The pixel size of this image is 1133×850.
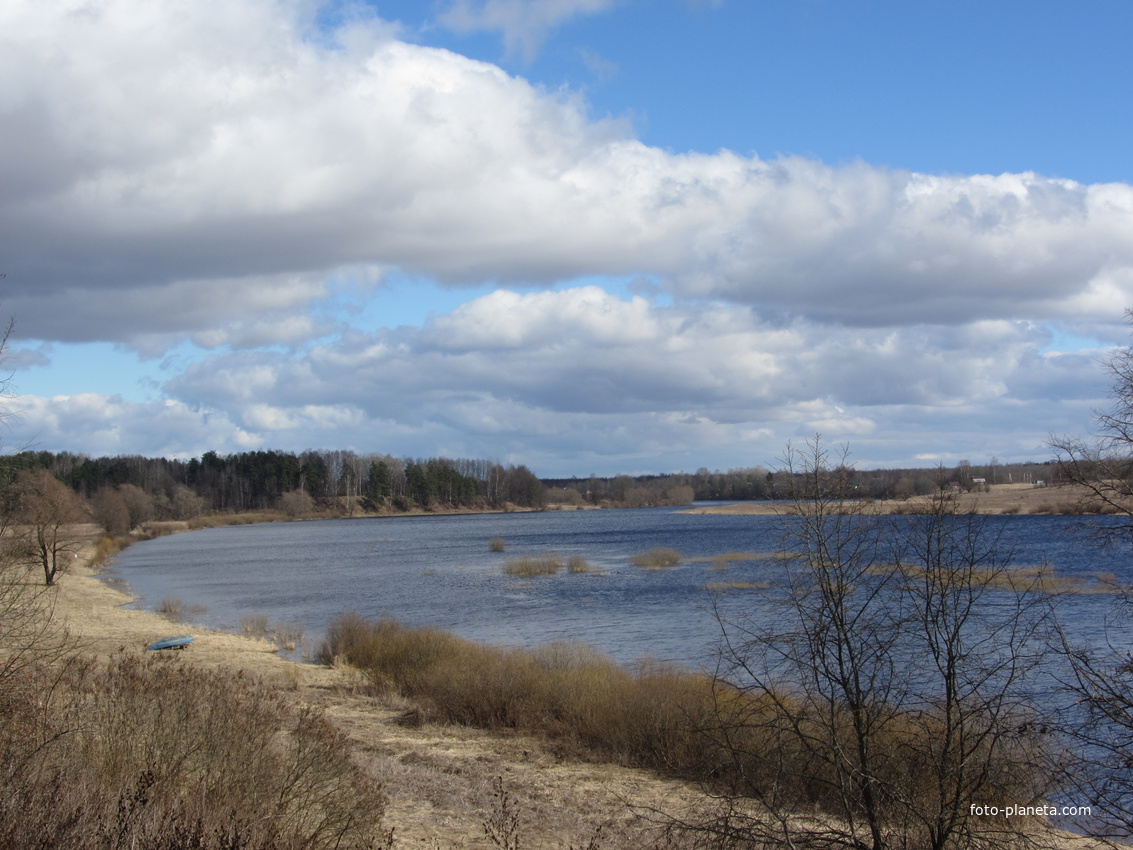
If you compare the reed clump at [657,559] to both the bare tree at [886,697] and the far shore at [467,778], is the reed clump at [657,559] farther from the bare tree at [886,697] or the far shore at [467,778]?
the bare tree at [886,697]

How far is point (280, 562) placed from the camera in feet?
214

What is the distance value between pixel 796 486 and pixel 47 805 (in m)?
6.48

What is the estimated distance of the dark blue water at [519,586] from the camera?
86.4 ft

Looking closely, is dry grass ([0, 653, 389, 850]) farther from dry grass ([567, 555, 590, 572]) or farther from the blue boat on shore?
dry grass ([567, 555, 590, 572])

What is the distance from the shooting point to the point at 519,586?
4272cm

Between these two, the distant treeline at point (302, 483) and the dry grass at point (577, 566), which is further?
the distant treeline at point (302, 483)

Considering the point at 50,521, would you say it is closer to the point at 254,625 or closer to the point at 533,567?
the point at 254,625

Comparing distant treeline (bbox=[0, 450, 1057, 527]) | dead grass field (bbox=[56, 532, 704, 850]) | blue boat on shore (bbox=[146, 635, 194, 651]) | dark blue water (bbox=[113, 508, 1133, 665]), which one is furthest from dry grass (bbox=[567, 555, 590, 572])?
distant treeline (bbox=[0, 450, 1057, 527])

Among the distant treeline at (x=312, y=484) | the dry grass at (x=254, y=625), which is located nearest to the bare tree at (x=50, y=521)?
the dry grass at (x=254, y=625)

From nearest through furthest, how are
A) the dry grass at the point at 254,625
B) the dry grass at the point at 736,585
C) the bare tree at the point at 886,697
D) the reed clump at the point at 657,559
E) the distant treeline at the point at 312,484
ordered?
the bare tree at the point at 886,697 → the dry grass at the point at 254,625 → the dry grass at the point at 736,585 → the reed clump at the point at 657,559 → the distant treeline at the point at 312,484

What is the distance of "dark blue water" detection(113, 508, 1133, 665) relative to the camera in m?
26.3

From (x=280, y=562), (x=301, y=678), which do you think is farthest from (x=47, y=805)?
(x=280, y=562)

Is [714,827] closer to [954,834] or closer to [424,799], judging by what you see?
[954,834]

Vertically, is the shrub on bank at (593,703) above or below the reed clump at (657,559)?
above
